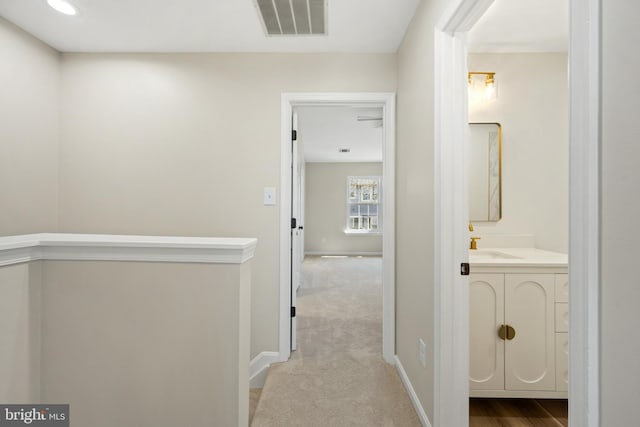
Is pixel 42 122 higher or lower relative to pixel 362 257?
higher

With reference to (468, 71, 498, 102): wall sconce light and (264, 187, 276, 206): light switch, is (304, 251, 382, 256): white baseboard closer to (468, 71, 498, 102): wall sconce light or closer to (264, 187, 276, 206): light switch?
(264, 187, 276, 206): light switch

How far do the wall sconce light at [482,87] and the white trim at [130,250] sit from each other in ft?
6.76

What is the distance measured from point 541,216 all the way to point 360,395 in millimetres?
1857

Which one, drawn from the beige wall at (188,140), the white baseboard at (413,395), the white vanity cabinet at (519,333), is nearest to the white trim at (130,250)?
the beige wall at (188,140)

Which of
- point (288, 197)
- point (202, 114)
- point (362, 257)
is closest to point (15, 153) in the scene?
Answer: point (202, 114)

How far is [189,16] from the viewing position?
2107 millimetres

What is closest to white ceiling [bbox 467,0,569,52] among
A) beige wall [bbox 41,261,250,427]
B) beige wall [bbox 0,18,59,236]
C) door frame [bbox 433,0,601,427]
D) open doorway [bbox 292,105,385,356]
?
door frame [bbox 433,0,601,427]

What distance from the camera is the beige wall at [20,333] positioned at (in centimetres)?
138

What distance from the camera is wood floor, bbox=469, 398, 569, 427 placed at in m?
1.83

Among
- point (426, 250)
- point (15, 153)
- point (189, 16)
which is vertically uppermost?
point (189, 16)

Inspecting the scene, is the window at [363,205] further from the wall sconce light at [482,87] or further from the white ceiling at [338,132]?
the wall sconce light at [482,87]

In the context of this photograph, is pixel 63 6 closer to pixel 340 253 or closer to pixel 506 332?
pixel 506 332

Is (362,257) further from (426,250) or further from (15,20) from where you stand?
(15,20)

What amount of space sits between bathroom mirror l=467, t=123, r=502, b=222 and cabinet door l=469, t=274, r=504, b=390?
737 millimetres
